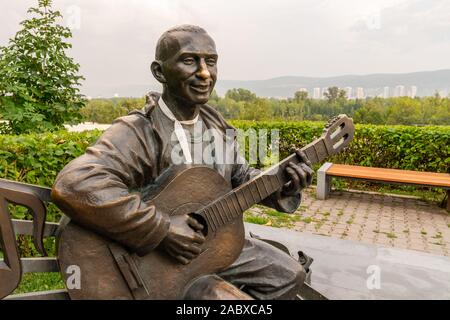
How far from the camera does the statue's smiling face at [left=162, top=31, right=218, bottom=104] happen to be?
193 centimetres

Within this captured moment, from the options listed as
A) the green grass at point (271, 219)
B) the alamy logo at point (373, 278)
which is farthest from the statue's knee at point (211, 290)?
the green grass at point (271, 219)

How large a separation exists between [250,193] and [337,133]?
0.68 metres

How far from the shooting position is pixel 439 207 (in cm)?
680

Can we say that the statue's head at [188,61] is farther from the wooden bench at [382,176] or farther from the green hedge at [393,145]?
the green hedge at [393,145]

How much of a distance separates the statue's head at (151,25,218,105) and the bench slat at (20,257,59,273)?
1.13m

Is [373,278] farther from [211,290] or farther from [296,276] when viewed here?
[211,290]

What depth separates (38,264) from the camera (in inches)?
75.5

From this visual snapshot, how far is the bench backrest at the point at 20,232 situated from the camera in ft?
5.84

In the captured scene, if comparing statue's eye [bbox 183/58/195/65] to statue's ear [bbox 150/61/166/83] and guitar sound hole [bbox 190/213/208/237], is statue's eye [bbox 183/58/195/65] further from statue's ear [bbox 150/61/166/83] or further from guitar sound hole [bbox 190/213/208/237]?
guitar sound hole [bbox 190/213/208/237]

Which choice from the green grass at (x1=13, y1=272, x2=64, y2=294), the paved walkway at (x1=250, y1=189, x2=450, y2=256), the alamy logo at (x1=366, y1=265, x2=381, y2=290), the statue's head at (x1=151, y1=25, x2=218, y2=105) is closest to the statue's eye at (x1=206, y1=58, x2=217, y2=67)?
the statue's head at (x1=151, y1=25, x2=218, y2=105)

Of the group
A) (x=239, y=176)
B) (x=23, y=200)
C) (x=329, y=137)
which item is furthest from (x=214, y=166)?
(x=23, y=200)

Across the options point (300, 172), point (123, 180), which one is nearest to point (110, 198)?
point (123, 180)
